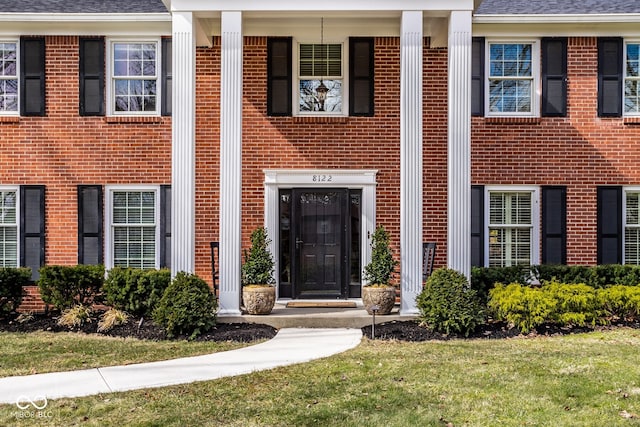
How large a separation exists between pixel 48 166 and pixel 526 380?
8.85 m

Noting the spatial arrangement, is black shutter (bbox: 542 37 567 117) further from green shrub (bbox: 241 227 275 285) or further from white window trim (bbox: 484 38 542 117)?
green shrub (bbox: 241 227 275 285)

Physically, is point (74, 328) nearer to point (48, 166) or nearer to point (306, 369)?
point (48, 166)

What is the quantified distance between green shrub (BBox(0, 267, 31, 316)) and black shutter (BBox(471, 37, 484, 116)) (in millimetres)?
8336

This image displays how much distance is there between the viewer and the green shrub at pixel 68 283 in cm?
944

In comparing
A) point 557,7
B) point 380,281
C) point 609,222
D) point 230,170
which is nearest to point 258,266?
point 230,170

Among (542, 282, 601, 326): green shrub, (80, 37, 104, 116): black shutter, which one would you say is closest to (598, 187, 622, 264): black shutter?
(542, 282, 601, 326): green shrub

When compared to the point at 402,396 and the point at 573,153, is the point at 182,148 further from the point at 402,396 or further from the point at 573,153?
the point at 573,153

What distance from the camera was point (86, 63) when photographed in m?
10.4

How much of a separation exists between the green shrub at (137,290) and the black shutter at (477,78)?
6.20 meters

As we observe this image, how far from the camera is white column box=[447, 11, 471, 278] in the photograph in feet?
28.8

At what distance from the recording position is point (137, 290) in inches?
349

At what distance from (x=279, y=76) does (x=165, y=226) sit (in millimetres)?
3434

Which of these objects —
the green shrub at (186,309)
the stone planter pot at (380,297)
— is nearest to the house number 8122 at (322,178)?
the stone planter pot at (380,297)

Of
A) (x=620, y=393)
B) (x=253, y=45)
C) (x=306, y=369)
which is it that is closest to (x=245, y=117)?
(x=253, y=45)
